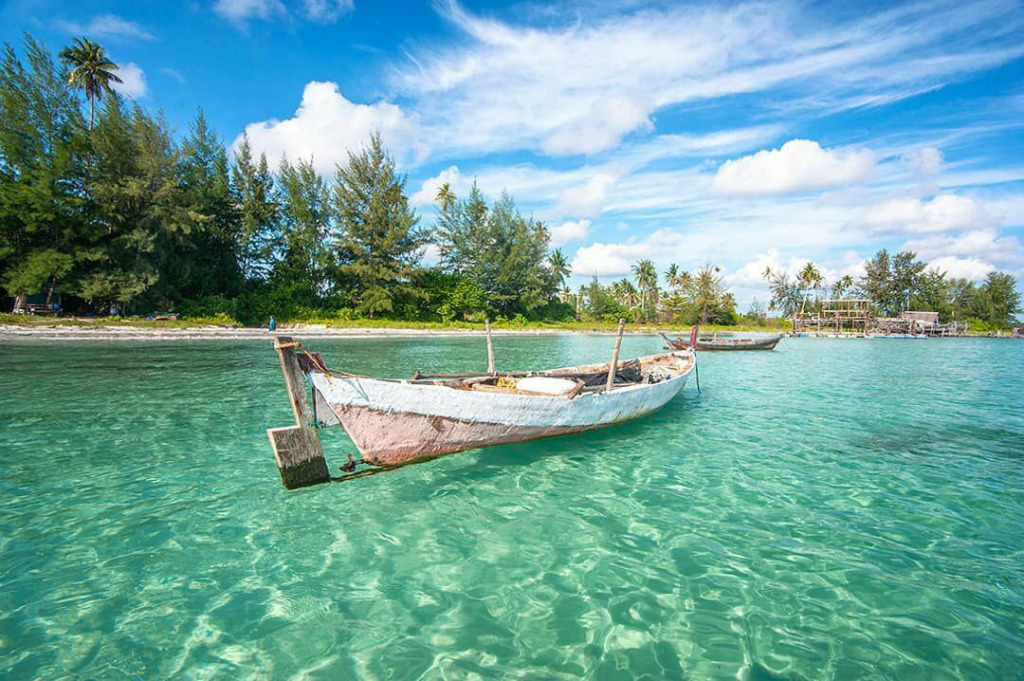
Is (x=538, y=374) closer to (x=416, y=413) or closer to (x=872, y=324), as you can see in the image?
→ (x=416, y=413)

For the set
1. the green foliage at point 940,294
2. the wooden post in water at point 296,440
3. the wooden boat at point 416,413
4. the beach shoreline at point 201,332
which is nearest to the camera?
the wooden post in water at point 296,440

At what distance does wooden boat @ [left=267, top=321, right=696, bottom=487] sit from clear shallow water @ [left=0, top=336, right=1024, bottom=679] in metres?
0.58

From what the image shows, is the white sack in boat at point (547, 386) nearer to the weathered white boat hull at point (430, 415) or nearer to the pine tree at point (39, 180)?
the weathered white boat hull at point (430, 415)

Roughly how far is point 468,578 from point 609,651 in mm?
1421

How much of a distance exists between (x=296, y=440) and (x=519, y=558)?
289cm

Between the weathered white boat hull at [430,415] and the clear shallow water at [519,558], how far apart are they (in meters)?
0.58

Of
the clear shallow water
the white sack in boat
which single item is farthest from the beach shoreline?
the white sack in boat

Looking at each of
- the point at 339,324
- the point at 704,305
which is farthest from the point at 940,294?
the point at 339,324

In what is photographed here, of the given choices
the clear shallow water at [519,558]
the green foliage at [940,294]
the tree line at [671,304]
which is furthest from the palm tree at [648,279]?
the clear shallow water at [519,558]

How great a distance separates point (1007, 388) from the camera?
15367mm

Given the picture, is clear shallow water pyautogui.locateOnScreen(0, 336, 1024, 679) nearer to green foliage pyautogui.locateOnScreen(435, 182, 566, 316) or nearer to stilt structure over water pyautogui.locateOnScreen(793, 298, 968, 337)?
green foliage pyautogui.locateOnScreen(435, 182, 566, 316)

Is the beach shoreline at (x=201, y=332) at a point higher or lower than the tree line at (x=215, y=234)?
lower

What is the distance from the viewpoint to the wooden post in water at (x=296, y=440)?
4863 millimetres

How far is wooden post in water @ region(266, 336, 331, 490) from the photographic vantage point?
486cm
